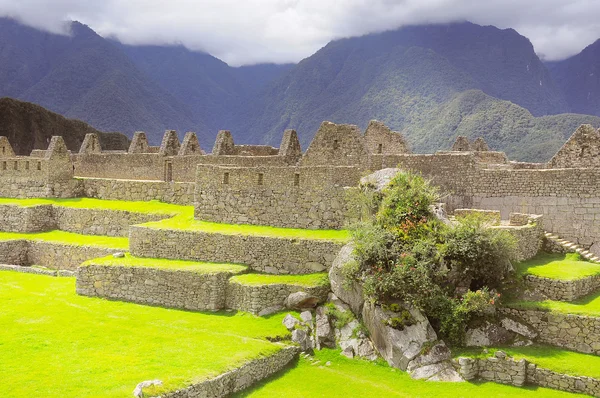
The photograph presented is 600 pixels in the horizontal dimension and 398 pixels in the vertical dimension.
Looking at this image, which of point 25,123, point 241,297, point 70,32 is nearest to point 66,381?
point 241,297

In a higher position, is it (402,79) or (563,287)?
(402,79)

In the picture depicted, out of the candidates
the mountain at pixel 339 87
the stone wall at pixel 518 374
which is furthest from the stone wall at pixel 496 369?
the mountain at pixel 339 87

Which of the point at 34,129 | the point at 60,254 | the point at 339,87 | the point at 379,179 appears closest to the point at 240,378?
the point at 379,179

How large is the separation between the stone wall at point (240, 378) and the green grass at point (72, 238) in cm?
1174

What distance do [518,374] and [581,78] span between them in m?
76.3

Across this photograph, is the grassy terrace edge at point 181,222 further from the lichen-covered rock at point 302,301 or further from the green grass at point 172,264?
the lichen-covered rock at point 302,301

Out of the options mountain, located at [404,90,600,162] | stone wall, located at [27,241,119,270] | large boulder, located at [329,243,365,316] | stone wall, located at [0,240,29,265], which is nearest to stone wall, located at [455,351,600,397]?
large boulder, located at [329,243,365,316]

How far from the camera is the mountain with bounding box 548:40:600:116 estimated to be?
76.6 meters

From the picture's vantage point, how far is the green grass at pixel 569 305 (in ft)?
52.7

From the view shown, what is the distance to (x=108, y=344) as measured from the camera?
16172mm

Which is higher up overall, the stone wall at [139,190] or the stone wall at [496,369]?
the stone wall at [139,190]

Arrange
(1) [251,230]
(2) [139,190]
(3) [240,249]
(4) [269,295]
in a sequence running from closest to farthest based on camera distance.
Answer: (4) [269,295] < (3) [240,249] < (1) [251,230] < (2) [139,190]

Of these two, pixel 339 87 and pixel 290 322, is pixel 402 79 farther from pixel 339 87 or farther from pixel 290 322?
pixel 290 322

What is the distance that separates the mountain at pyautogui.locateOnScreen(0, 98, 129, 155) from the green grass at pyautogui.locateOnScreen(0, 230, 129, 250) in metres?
45.5
